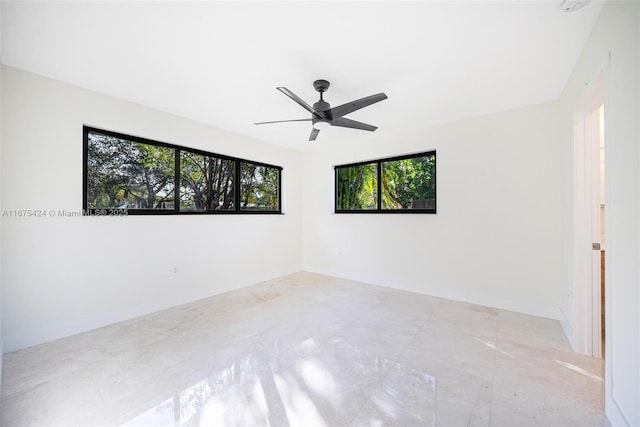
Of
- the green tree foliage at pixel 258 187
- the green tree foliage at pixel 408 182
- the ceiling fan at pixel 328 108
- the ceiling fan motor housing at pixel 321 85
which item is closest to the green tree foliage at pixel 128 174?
the green tree foliage at pixel 258 187

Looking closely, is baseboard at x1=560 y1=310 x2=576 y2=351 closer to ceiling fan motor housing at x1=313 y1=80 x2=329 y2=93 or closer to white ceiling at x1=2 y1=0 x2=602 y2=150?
white ceiling at x1=2 y1=0 x2=602 y2=150

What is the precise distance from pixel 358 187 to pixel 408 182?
3.11ft

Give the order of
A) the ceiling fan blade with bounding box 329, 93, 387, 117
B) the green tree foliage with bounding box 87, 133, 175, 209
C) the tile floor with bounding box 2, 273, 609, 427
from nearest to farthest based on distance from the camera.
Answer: the tile floor with bounding box 2, 273, 609, 427 → the ceiling fan blade with bounding box 329, 93, 387, 117 → the green tree foliage with bounding box 87, 133, 175, 209

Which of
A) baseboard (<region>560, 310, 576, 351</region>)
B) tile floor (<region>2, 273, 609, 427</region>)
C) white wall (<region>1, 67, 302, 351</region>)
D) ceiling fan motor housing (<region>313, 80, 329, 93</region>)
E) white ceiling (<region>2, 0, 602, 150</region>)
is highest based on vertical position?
white ceiling (<region>2, 0, 602, 150</region>)

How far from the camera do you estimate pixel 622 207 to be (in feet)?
4.53

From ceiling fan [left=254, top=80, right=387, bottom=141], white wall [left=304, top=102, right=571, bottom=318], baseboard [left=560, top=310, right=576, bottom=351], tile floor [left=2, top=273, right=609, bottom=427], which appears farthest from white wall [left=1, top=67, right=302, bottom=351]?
baseboard [left=560, top=310, right=576, bottom=351]

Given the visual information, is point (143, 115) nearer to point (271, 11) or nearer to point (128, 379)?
point (271, 11)

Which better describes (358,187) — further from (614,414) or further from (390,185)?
(614,414)

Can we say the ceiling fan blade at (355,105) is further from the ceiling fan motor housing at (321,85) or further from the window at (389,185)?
the window at (389,185)

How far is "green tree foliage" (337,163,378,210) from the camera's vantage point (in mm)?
4559

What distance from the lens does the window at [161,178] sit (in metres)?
2.86

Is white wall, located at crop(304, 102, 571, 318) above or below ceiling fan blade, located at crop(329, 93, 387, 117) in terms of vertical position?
below

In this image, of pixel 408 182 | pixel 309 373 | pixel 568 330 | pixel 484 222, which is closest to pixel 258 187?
pixel 408 182
